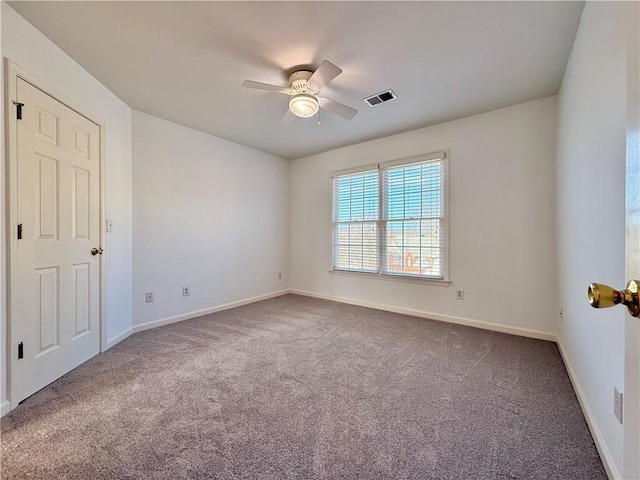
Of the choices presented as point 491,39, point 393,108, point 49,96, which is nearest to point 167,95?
point 49,96

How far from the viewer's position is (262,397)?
1905 mm

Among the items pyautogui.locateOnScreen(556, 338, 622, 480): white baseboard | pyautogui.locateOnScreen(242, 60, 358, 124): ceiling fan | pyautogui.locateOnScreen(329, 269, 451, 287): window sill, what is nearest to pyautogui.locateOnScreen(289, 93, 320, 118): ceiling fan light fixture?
pyautogui.locateOnScreen(242, 60, 358, 124): ceiling fan

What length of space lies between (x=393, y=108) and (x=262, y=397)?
3.13 meters

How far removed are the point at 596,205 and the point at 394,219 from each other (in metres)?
2.52

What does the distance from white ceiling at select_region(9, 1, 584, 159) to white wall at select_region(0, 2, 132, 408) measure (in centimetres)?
10

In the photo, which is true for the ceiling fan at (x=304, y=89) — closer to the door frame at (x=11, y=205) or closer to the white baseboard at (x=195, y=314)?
the door frame at (x=11, y=205)

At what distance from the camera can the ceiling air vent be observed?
2.85m

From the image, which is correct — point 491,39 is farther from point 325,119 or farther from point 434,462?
point 434,462

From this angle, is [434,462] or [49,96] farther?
[49,96]

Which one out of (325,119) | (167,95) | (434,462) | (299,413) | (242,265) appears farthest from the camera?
(242,265)

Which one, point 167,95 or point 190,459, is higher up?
point 167,95

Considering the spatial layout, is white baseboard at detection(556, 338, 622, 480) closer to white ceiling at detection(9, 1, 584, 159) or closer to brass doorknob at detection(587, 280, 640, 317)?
brass doorknob at detection(587, 280, 640, 317)

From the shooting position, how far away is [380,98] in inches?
116

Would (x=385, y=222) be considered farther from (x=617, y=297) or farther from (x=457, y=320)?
(x=617, y=297)
